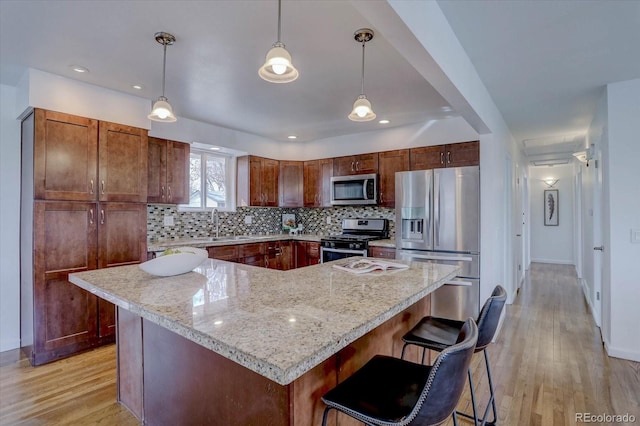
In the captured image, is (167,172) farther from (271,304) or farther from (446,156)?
(446,156)

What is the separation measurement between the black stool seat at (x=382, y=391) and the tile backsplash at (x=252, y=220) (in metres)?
3.50

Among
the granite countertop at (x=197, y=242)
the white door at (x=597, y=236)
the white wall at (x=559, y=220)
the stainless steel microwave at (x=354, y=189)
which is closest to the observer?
the white door at (x=597, y=236)

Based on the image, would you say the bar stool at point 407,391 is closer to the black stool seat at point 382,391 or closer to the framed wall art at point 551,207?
the black stool seat at point 382,391

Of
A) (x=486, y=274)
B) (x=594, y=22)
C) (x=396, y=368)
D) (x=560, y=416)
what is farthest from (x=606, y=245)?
(x=396, y=368)

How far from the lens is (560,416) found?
2.07 meters

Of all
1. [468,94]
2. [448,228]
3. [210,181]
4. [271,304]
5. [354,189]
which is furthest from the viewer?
[210,181]

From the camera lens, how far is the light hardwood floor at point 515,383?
2.10 meters

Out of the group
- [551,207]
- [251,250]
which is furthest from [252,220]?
[551,207]

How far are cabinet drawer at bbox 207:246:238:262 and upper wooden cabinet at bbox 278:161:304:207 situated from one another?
1.36m

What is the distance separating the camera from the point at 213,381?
4.47ft

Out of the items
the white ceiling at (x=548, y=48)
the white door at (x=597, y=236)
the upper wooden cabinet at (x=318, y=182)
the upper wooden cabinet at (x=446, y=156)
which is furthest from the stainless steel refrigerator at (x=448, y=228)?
the upper wooden cabinet at (x=318, y=182)

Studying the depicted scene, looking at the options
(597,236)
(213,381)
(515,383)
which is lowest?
(515,383)

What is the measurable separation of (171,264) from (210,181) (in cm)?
317

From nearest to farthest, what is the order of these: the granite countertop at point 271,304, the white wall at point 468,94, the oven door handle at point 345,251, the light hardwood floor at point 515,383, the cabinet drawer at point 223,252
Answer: the granite countertop at point 271,304, the white wall at point 468,94, the light hardwood floor at point 515,383, the cabinet drawer at point 223,252, the oven door handle at point 345,251
